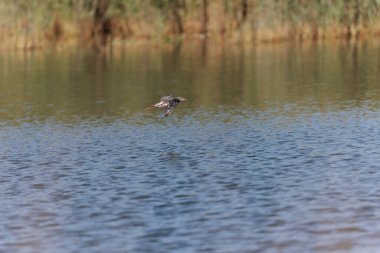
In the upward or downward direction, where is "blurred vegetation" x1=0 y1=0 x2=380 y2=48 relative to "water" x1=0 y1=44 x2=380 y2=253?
upward

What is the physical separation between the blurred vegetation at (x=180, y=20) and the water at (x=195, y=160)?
8.45 meters

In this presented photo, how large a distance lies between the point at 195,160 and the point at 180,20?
37.6 metres

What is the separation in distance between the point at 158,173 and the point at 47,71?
2775cm

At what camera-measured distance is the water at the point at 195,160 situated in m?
18.5

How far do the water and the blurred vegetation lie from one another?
27.7 ft

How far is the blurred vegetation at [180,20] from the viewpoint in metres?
58.0

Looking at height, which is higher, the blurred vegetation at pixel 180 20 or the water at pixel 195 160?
the blurred vegetation at pixel 180 20

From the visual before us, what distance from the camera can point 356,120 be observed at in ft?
105

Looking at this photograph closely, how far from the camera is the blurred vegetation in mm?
57969

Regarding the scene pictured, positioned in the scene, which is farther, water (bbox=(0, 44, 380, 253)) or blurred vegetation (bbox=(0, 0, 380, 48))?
blurred vegetation (bbox=(0, 0, 380, 48))

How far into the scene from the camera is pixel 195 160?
26219 millimetres

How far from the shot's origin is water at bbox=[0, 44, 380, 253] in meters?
18.5

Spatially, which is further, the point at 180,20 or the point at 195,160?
the point at 180,20

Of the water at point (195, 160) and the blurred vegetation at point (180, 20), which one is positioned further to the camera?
the blurred vegetation at point (180, 20)
